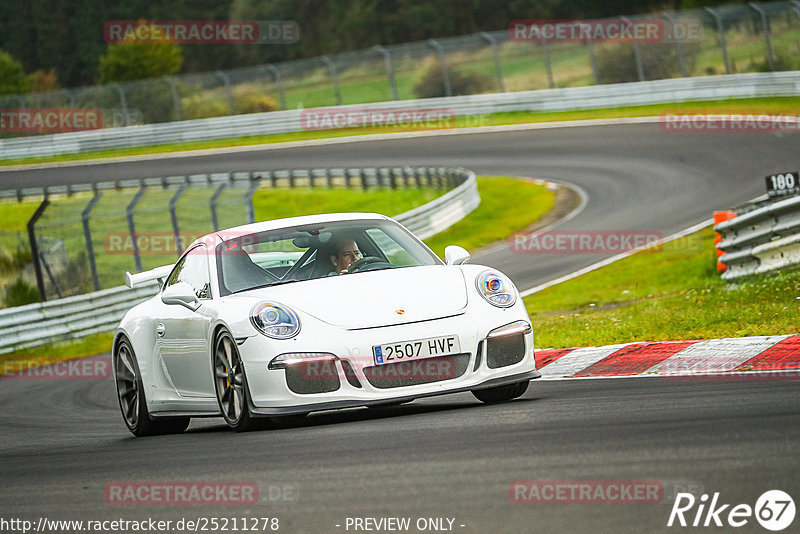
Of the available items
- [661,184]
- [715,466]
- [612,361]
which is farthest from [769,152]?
[715,466]

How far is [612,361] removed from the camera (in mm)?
9008

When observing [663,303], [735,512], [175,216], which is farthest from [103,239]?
[735,512]

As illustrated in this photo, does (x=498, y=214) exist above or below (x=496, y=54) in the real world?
below

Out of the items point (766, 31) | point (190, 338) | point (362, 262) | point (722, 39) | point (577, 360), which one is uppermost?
point (362, 262)

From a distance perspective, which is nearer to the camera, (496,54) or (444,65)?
(496,54)

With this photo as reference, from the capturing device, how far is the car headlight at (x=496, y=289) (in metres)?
7.52

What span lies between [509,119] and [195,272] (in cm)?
3381

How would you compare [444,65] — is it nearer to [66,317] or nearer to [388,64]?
[388,64]

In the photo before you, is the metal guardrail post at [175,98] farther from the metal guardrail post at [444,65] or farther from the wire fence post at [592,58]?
the wire fence post at [592,58]

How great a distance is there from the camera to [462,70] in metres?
45.2

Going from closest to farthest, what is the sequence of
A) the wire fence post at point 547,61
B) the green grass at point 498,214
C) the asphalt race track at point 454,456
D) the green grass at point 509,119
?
the asphalt race track at point 454,456 < the green grass at point 498,214 < the green grass at point 509,119 < the wire fence post at point 547,61

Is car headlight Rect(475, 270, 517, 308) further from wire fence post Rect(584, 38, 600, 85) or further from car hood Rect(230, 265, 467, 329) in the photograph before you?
wire fence post Rect(584, 38, 600, 85)

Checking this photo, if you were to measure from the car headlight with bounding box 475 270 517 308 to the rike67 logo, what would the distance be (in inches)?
132

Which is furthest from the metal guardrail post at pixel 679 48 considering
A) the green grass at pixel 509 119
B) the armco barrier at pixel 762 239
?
the armco barrier at pixel 762 239
